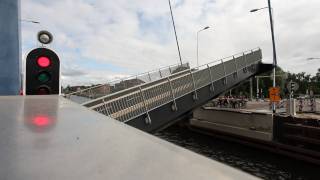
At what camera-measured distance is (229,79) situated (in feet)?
72.7

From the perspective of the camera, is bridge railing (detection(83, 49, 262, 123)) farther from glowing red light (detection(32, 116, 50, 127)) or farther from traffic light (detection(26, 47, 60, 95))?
→ glowing red light (detection(32, 116, 50, 127))

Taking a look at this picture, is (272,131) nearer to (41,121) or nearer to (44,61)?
(44,61)

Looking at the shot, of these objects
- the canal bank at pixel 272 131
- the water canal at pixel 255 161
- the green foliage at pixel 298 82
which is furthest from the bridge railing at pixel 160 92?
the green foliage at pixel 298 82

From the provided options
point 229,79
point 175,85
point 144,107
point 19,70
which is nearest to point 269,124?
point 229,79

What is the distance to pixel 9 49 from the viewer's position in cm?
794

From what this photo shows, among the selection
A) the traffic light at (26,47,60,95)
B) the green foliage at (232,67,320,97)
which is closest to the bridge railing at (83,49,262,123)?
the traffic light at (26,47,60,95)

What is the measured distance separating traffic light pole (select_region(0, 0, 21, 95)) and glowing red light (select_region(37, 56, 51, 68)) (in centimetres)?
199

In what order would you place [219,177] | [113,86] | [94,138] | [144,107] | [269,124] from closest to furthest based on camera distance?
[219,177] → [94,138] → [144,107] → [269,124] → [113,86]

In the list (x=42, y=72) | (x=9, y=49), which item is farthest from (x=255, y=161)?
(x=42, y=72)

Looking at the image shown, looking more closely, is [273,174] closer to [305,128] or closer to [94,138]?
[305,128]

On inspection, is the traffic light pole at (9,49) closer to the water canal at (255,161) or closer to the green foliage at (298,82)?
the water canal at (255,161)

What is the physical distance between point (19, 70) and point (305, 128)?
1755 centimetres

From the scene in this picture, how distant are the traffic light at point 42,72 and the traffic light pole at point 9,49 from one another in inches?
73.5

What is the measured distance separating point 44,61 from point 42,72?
18 cm
